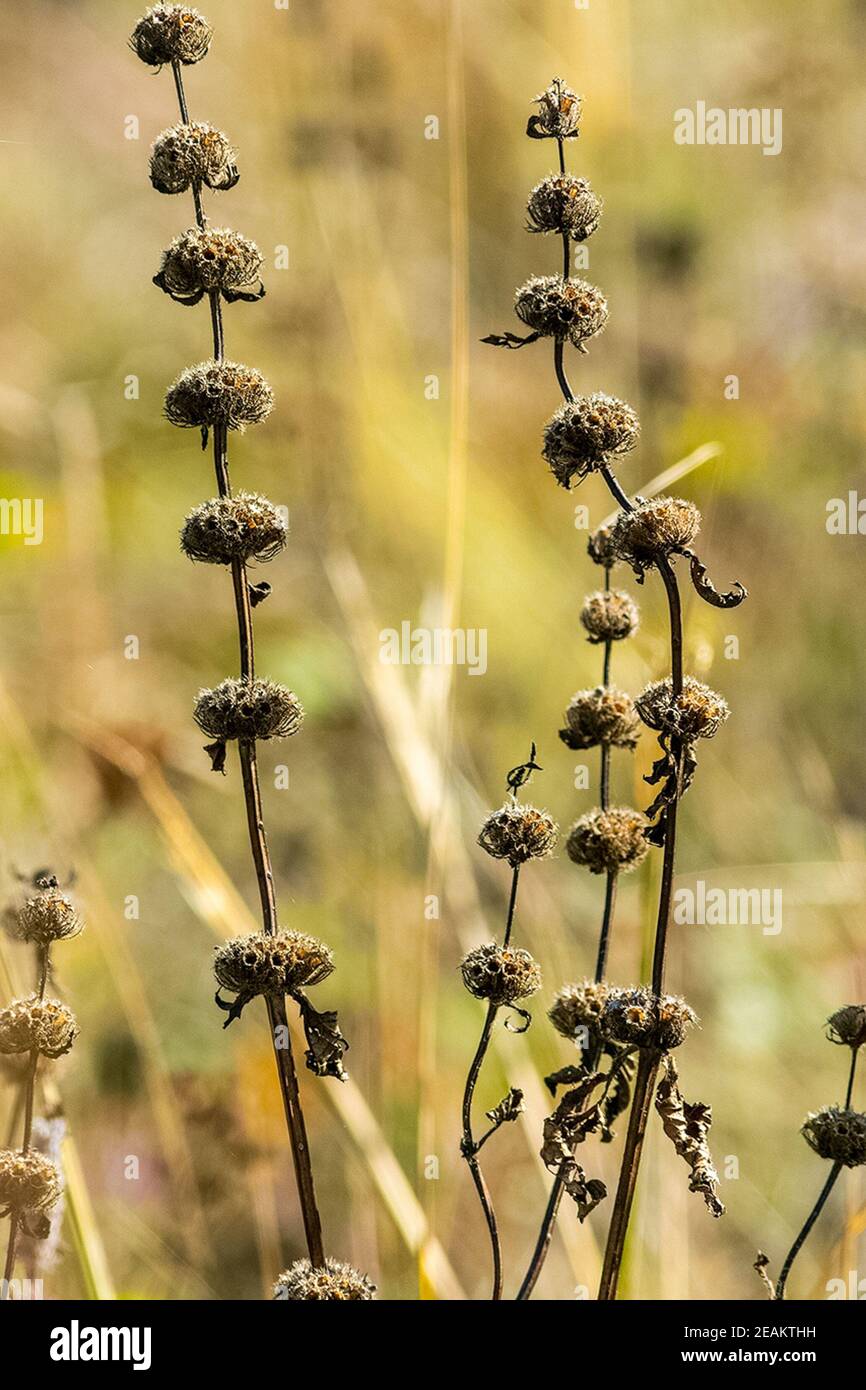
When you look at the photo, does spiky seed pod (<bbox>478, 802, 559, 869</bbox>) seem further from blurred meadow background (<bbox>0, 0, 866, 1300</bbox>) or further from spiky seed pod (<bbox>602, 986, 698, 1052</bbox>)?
blurred meadow background (<bbox>0, 0, 866, 1300</bbox>)

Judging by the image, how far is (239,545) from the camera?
3.66 ft

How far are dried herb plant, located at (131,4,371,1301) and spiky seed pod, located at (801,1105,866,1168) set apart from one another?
Result: 17.5 inches

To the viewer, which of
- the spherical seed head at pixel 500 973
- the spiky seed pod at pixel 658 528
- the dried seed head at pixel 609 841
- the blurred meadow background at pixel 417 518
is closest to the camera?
the spiky seed pod at pixel 658 528

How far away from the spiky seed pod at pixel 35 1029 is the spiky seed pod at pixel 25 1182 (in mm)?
89

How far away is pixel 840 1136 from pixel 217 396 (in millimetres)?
861

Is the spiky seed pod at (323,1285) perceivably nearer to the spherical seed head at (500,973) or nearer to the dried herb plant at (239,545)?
the dried herb plant at (239,545)

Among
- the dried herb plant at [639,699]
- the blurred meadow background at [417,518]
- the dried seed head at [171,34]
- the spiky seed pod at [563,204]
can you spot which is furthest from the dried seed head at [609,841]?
the blurred meadow background at [417,518]

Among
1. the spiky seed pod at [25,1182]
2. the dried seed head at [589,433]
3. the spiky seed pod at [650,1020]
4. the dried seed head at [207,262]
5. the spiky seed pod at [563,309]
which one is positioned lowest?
the spiky seed pod at [25,1182]

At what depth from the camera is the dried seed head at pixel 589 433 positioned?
3.46ft

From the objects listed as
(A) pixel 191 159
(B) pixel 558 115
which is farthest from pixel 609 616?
(A) pixel 191 159

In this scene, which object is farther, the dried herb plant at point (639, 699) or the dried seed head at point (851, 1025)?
the dried seed head at point (851, 1025)

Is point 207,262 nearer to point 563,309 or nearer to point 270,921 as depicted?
point 563,309
